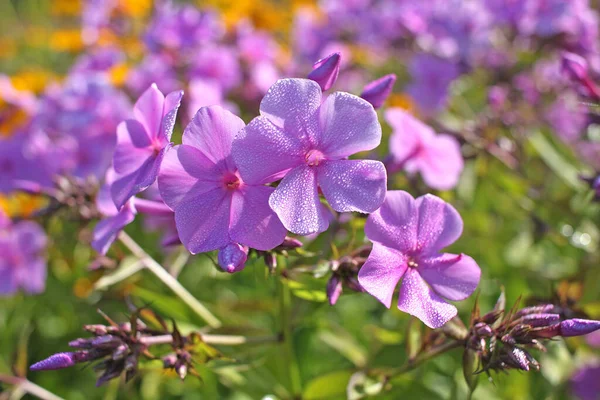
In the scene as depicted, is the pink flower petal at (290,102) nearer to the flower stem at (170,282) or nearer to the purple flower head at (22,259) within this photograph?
the flower stem at (170,282)

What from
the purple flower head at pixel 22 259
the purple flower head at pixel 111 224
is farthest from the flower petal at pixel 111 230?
the purple flower head at pixel 22 259

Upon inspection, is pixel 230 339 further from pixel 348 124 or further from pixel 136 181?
pixel 348 124


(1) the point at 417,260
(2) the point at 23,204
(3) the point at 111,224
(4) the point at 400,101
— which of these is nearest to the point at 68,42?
(2) the point at 23,204

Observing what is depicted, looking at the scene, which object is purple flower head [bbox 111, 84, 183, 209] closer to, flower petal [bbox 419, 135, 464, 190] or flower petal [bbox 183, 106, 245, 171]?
flower petal [bbox 183, 106, 245, 171]

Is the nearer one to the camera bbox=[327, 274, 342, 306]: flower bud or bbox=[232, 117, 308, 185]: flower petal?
bbox=[232, 117, 308, 185]: flower petal

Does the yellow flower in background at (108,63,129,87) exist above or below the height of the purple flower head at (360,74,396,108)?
below

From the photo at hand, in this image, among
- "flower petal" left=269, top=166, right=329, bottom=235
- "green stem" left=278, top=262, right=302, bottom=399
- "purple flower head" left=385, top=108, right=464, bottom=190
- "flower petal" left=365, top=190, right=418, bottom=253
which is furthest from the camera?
"purple flower head" left=385, top=108, right=464, bottom=190

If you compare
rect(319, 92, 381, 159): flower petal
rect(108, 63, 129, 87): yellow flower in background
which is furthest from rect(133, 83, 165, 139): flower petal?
rect(108, 63, 129, 87): yellow flower in background
